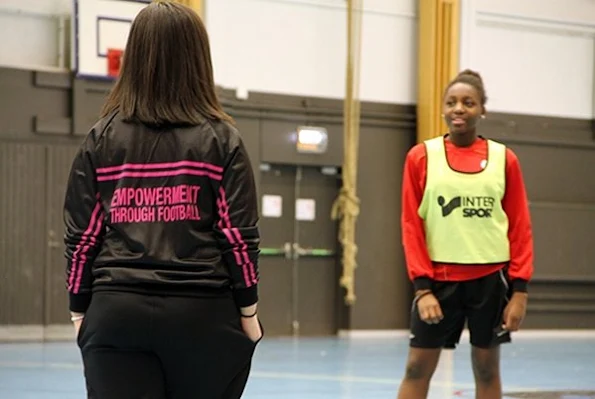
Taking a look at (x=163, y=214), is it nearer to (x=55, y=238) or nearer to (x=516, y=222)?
(x=516, y=222)

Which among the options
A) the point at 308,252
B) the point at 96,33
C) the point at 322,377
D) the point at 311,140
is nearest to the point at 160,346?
the point at 322,377

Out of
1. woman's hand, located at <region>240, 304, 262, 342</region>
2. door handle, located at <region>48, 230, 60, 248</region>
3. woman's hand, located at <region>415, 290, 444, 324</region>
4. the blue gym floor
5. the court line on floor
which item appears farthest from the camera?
door handle, located at <region>48, 230, 60, 248</region>

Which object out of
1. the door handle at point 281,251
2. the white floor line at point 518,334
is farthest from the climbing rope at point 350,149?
the door handle at point 281,251

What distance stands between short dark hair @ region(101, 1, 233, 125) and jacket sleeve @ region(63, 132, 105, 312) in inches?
6.1

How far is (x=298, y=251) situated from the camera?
1402 centimetres

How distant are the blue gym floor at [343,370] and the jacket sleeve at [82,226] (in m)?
4.52

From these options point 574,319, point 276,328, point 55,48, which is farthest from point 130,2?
point 574,319

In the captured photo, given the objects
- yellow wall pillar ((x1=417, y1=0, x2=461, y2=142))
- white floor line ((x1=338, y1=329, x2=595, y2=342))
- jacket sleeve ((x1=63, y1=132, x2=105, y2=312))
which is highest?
yellow wall pillar ((x1=417, y1=0, x2=461, y2=142))

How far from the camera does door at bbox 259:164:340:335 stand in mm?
13805

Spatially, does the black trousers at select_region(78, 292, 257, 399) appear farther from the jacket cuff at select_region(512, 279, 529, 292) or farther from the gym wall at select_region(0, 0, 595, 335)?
the gym wall at select_region(0, 0, 595, 335)

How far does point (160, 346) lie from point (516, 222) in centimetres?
231

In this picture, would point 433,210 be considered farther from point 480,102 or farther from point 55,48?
point 55,48

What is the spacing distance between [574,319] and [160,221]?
14.1 meters

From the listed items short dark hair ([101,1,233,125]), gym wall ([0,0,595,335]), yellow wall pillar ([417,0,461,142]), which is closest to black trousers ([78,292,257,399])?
short dark hair ([101,1,233,125])
